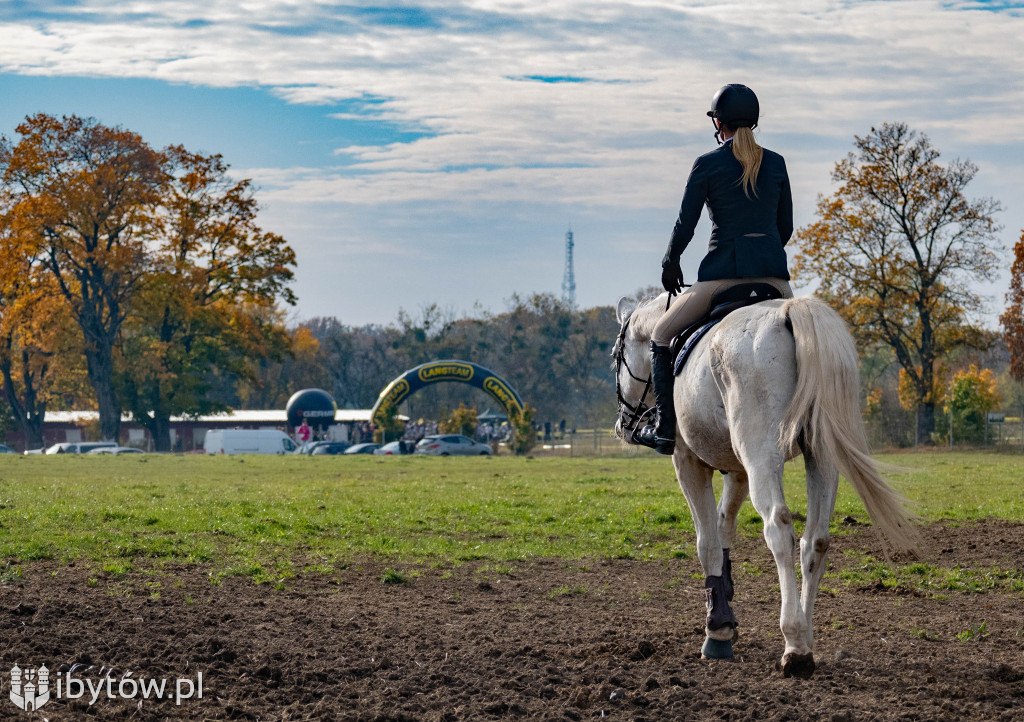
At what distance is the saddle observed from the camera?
6.20m

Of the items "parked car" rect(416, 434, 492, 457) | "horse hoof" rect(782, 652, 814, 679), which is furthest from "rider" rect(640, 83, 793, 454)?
"parked car" rect(416, 434, 492, 457)

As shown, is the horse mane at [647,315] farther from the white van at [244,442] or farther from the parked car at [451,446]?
the white van at [244,442]

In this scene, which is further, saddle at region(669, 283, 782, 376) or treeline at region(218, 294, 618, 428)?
treeline at region(218, 294, 618, 428)

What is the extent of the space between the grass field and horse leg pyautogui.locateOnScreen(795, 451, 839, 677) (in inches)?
18.8

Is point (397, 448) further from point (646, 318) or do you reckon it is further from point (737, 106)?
point (737, 106)

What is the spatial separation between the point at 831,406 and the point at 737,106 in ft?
6.46

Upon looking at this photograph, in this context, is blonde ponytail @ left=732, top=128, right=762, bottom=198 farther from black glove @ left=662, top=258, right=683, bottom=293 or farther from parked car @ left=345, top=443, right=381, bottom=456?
parked car @ left=345, top=443, right=381, bottom=456

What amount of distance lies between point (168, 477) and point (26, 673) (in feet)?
66.0

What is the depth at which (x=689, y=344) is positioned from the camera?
246 inches

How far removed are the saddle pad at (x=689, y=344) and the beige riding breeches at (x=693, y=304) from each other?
0.44 feet

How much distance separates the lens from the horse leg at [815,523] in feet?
18.5

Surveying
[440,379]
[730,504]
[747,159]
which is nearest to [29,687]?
[730,504]

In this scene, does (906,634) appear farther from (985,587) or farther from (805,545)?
(985,587)

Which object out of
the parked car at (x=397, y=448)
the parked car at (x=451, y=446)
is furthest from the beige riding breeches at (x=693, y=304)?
the parked car at (x=397, y=448)
